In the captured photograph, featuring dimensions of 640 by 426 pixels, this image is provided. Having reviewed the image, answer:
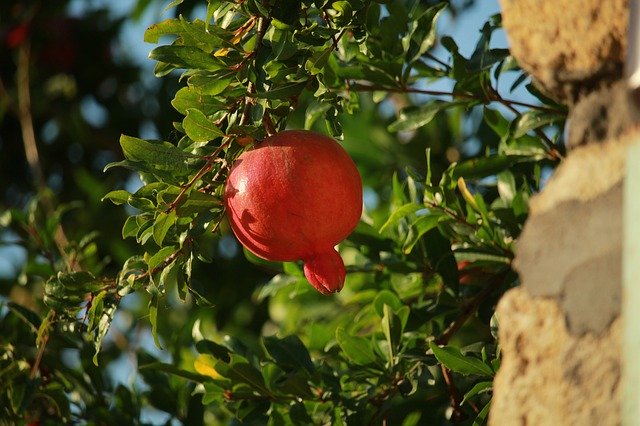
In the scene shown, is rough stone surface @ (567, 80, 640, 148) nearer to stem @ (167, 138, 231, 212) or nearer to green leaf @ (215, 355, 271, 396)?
stem @ (167, 138, 231, 212)

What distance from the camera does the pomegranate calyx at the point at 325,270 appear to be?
127 cm

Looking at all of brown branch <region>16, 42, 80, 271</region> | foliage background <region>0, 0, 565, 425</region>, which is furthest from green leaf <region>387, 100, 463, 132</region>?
brown branch <region>16, 42, 80, 271</region>

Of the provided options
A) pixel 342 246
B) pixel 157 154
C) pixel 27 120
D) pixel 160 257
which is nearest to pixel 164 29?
pixel 157 154

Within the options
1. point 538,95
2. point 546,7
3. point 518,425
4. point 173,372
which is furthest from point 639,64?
point 173,372

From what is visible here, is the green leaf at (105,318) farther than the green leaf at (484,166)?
No

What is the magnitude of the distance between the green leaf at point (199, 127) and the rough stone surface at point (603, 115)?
0.53 meters

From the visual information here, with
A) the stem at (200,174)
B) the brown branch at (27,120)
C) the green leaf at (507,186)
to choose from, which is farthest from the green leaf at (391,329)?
the brown branch at (27,120)

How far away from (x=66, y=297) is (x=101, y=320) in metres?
0.10

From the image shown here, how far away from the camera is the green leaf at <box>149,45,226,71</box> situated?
4.35 feet

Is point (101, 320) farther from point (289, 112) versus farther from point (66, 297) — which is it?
point (289, 112)

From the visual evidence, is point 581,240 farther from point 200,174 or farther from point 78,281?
point 78,281

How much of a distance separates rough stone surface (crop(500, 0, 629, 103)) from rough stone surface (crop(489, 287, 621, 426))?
0.64 feet

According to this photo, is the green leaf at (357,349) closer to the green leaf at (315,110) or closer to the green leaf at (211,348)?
the green leaf at (211,348)

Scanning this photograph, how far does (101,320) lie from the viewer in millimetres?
1419
